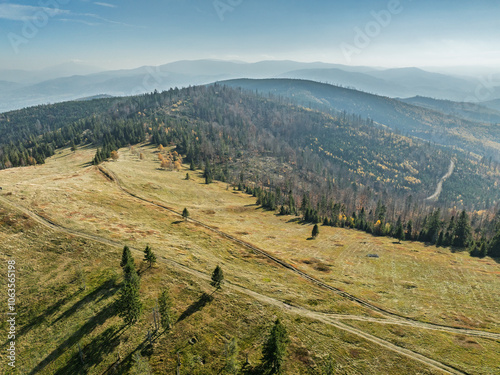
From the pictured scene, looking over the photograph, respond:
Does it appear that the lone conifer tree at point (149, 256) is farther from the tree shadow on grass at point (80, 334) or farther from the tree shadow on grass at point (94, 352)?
the tree shadow on grass at point (94, 352)

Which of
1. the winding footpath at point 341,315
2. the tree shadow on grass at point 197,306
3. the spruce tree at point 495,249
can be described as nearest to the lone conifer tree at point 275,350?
the winding footpath at point 341,315

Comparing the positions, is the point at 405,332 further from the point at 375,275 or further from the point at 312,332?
the point at 375,275

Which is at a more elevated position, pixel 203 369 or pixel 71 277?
pixel 71 277

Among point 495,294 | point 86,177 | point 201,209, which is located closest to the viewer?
point 495,294

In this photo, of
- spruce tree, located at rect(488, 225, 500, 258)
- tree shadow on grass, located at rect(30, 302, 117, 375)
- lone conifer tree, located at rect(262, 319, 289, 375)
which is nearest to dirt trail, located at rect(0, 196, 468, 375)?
lone conifer tree, located at rect(262, 319, 289, 375)

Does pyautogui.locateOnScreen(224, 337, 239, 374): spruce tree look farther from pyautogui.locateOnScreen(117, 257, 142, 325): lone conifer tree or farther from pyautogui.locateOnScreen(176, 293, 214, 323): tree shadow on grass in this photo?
pyautogui.locateOnScreen(117, 257, 142, 325): lone conifer tree

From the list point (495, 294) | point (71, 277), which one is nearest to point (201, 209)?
point (71, 277)

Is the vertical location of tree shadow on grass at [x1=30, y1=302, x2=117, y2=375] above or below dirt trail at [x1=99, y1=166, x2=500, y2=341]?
above
